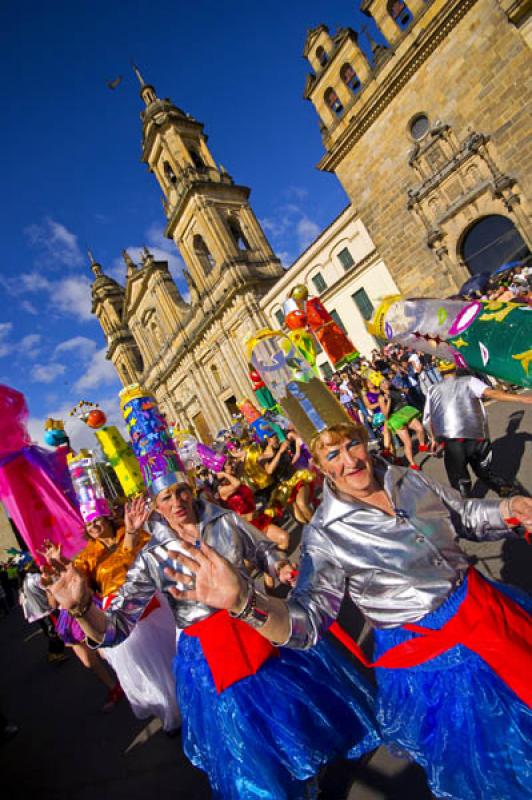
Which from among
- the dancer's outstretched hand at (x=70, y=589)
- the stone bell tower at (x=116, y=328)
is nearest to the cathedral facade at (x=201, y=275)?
the stone bell tower at (x=116, y=328)

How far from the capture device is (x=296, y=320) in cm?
604

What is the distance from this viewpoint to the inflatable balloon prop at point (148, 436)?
11.1 ft

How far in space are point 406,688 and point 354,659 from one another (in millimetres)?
1383

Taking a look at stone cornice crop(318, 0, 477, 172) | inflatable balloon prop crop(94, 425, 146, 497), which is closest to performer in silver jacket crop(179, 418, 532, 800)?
inflatable balloon prop crop(94, 425, 146, 497)

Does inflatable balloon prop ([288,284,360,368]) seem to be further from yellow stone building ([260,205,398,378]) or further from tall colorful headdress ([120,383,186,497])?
yellow stone building ([260,205,398,378])

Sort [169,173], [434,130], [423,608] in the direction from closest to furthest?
[423,608], [434,130], [169,173]

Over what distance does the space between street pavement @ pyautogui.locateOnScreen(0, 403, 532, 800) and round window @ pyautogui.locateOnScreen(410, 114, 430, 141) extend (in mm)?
10985

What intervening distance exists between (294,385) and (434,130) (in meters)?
13.3

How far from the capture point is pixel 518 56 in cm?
1048

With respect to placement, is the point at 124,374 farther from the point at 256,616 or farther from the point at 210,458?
the point at 256,616

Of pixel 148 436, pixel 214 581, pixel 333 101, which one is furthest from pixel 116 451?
pixel 333 101

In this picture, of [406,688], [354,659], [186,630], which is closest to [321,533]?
[406,688]

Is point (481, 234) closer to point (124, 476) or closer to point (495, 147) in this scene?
point (495, 147)

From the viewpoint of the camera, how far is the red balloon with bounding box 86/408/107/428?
7.04 metres
